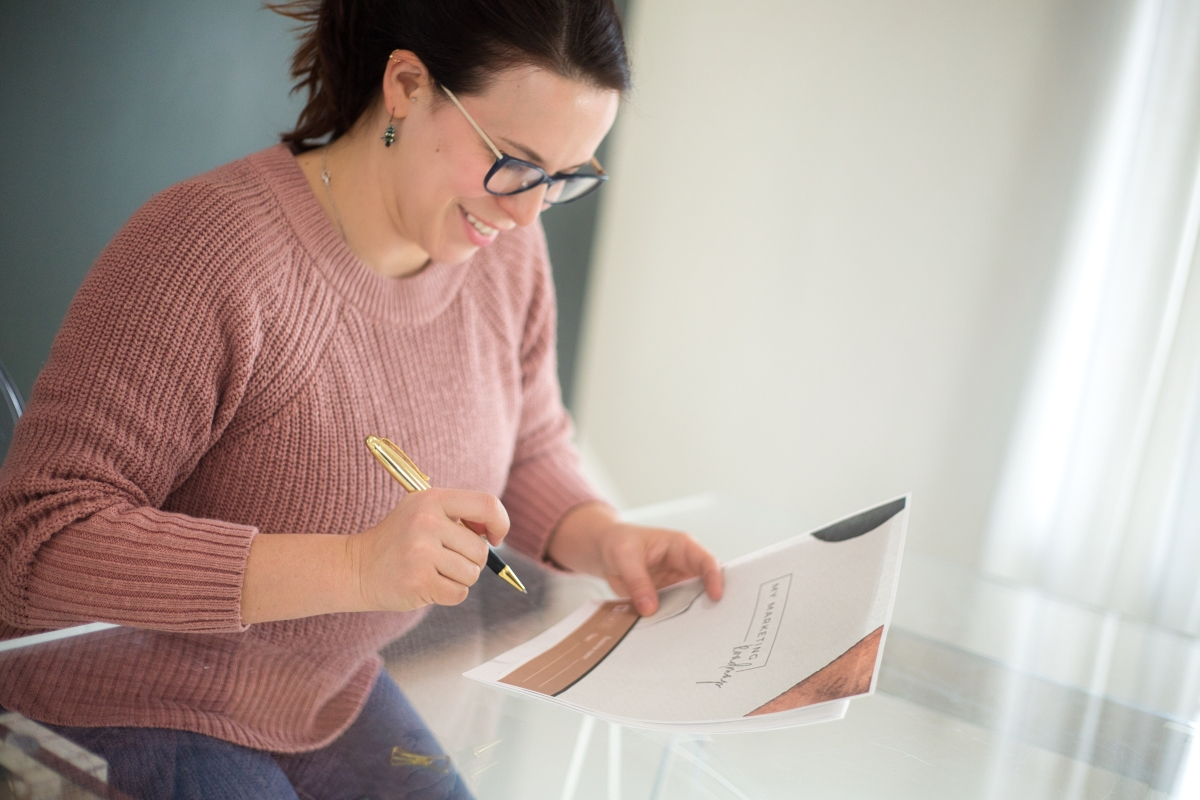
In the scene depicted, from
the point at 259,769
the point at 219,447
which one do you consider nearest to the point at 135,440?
the point at 219,447

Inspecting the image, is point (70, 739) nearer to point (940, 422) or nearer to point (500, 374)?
point (500, 374)

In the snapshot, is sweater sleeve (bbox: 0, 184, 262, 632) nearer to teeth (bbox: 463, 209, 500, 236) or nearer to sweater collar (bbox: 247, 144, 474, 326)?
sweater collar (bbox: 247, 144, 474, 326)

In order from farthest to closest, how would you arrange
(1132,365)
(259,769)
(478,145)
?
(1132,365), (478,145), (259,769)

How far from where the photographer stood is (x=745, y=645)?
2.80 feet

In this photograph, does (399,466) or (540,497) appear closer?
(399,466)

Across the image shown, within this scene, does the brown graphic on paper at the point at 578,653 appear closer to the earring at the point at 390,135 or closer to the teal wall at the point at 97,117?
the earring at the point at 390,135

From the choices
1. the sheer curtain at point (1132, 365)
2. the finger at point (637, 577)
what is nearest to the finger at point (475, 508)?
the finger at point (637, 577)

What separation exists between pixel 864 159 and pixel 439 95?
1818 millimetres

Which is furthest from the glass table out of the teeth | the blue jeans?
the teeth

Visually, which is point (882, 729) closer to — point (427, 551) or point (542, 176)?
point (427, 551)

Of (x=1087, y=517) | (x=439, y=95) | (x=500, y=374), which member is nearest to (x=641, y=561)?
(x=500, y=374)

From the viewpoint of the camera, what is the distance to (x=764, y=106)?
2.75m

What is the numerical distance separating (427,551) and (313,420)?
0.29 m

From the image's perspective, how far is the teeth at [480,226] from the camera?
1069 millimetres
